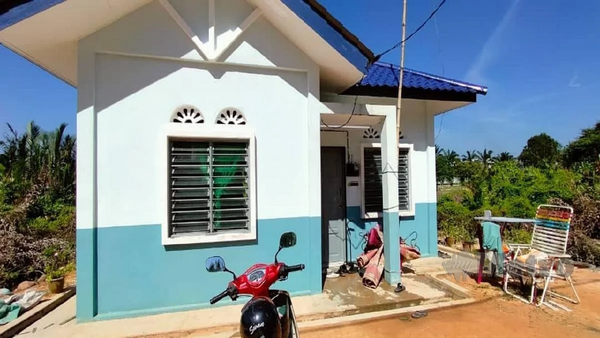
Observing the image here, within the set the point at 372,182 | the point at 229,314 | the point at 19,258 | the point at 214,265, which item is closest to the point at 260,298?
the point at 214,265

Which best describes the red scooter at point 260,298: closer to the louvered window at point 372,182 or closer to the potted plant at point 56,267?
the louvered window at point 372,182

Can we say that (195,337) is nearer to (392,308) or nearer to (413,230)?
(392,308)

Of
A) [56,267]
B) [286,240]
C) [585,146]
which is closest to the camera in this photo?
[286,240]

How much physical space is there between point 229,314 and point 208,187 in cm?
182

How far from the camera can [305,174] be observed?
5.22 metres

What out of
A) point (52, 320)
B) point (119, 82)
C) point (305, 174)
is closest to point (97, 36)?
point (119, 82)

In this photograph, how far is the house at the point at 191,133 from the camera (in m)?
4.37

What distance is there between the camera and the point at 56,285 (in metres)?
5.45

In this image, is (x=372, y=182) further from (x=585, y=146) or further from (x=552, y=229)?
(x=585, y=146)

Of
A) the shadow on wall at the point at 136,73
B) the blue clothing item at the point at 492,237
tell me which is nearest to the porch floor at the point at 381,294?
the blue clothing item at the point at 492,237

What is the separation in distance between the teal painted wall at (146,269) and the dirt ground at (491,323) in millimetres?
1541

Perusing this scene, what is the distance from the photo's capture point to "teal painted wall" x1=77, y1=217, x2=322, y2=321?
169 inches

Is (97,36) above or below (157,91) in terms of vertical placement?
above

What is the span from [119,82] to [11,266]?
4980 millimetres
